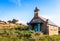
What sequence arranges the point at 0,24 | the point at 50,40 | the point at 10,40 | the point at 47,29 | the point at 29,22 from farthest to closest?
the point at 0,24 → the point at 29,22 → the point at 47,29 → the point at 50,40 → the point at 10,40

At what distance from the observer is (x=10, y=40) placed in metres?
30.5

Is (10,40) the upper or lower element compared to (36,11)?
lower

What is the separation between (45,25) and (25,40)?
13789 millimetres

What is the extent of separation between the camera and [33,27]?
47.0 m

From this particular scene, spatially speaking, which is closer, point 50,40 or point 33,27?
point 50,40

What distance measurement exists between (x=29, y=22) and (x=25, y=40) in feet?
51.9

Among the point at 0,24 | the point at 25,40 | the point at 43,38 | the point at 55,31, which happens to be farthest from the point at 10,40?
the point at 0,24

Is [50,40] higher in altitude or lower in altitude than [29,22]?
lower

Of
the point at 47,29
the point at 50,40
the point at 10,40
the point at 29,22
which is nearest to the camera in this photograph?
the point at 10,40

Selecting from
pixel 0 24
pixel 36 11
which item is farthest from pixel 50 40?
pixel 0 24

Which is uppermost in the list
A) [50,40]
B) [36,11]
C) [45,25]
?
[36,11]

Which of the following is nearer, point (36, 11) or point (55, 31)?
point (36, 11)

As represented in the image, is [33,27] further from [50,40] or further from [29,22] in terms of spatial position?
[50,40]

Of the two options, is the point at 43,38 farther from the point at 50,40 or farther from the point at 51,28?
the point at 51,28
